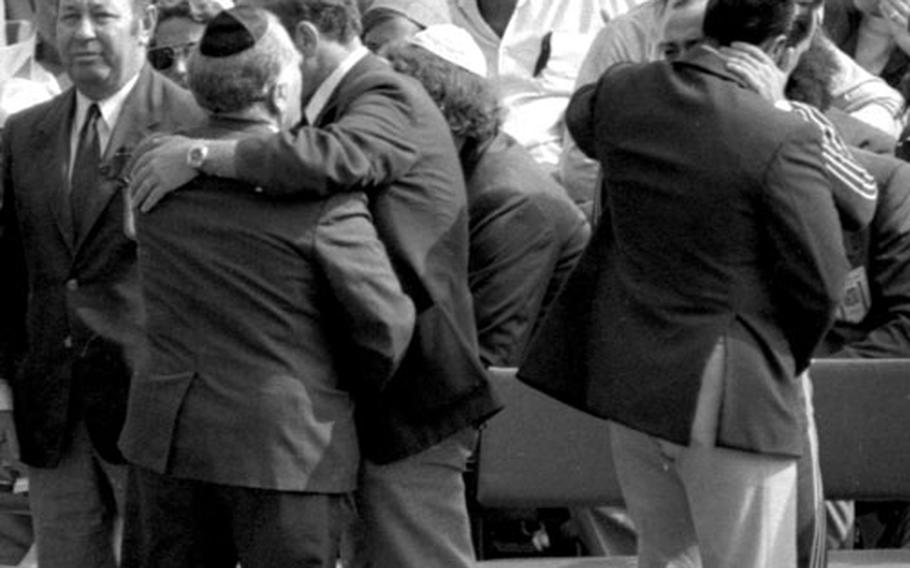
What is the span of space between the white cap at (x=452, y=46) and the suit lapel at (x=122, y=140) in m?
0.73

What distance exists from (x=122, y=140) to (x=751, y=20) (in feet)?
5.56

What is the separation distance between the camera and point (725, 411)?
4570 mm

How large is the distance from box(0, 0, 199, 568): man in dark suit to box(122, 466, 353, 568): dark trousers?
70 cm

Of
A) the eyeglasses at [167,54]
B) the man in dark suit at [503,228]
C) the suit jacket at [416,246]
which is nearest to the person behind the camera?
the suit jacket at [416,246]

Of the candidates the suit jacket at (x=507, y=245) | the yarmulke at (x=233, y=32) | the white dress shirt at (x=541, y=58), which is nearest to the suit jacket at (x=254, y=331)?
the yarmulke at (x=233, y=32)

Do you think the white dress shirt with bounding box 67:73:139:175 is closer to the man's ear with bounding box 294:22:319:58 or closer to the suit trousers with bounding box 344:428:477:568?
the man's ear with bounding box 294:22:319:58

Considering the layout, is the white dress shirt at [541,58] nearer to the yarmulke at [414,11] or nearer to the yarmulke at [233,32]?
the yarmulke at [414,11]

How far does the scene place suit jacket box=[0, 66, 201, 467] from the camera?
5469mm

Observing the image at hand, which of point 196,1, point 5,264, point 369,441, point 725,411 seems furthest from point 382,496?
point 196,1

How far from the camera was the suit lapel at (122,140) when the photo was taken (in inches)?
215

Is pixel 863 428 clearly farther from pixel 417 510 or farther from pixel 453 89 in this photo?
pixel 417 510

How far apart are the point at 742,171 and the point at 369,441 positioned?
3.39ft

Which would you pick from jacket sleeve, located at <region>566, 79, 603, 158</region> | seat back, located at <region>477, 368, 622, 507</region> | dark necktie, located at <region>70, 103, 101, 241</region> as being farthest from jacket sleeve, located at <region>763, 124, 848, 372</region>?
dark necktie, located at <region>70, 103, 101, 241</region>

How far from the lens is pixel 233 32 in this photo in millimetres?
4820
